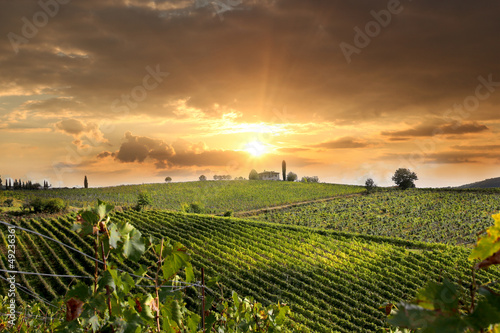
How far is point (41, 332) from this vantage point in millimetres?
2584

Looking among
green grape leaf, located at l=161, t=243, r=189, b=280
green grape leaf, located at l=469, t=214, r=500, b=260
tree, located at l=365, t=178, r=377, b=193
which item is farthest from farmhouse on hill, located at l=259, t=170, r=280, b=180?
green grape leaf, located at l=469, t=214, r=500, b=260

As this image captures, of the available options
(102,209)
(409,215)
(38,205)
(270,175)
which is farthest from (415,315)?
(270,175)

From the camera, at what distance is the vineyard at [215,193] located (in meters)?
62.3

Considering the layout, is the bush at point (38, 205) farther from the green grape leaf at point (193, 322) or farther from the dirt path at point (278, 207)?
the green grape leaf at point (193, 322)

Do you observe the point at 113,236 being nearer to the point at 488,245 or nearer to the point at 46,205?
the point at 488,245

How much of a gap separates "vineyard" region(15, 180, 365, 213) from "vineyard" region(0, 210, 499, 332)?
72.7 feet

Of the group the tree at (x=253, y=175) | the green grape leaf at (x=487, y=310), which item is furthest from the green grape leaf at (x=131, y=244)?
the tree at (x=253, y=175)

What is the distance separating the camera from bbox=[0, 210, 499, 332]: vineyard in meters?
20.0

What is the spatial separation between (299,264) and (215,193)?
49977 mm

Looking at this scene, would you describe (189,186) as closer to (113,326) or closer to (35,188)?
(35,188)

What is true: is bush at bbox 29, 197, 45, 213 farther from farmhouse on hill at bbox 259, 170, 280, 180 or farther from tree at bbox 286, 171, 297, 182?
farmhouse on hill at bbox 259, 170, 280, 180

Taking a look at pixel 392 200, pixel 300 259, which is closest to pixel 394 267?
pixel 300 259

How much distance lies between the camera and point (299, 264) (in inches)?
1011

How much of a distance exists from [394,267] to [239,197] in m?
44.9
